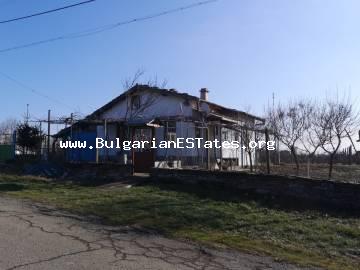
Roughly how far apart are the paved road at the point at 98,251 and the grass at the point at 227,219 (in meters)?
0.61

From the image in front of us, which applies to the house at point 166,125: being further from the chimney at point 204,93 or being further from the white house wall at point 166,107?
the chimney at point 204,93

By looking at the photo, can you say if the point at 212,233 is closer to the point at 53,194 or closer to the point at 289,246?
the point at 289,246

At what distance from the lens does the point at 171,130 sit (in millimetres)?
30750

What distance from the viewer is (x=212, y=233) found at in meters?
9.70

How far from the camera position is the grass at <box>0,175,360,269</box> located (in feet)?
27.9

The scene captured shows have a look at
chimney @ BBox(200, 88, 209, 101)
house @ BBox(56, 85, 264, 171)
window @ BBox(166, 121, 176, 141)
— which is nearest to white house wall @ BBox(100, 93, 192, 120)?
house @ BBox(56, 85, 264, 171)

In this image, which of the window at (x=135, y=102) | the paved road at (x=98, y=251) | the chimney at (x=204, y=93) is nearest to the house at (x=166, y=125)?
the window at (x=135, y=102)

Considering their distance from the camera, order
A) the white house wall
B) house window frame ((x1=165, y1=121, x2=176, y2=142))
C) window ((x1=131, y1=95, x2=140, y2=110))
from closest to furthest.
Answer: house window frame ((x1=165, y1=121, x2=176, y2=142)) < the white house wall < window ((x1=131, y1=95, x2=140, y2=110))

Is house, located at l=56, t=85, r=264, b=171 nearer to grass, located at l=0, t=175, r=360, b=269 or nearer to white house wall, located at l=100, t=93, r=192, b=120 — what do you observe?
white house wall, located at l=100, t=93, r=192, b=120

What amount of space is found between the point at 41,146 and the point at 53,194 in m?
17.8

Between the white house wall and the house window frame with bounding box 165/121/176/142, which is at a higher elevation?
the white house wall

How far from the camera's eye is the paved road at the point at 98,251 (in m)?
7.04

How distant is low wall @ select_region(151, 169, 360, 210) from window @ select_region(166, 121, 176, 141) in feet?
40.6

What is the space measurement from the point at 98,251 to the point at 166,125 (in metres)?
22.5
